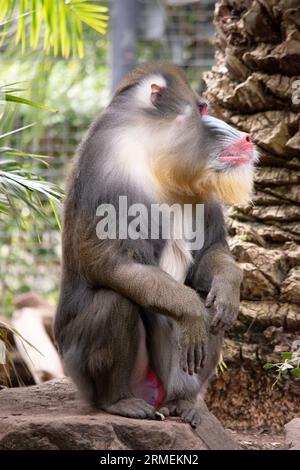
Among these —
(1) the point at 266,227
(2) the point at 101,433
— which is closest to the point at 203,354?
(2) the point at 101,433

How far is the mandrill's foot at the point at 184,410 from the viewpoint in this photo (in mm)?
3633

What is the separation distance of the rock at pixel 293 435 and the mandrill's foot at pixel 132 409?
0.58 m

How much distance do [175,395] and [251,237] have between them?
1.25 metres

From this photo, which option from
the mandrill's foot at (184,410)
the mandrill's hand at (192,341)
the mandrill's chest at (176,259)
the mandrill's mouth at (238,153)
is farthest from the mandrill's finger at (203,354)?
the mandrill's mouth at (238,153)

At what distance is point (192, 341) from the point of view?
3.54 meters

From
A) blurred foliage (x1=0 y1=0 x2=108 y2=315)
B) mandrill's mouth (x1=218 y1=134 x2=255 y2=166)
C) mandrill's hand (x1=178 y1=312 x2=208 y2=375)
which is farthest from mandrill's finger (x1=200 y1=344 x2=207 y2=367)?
blurred foliage (x1=0 y1=0 x2=108 y2=315)

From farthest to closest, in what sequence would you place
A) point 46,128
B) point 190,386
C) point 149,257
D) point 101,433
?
point 46,128, point 190,386, point 149,257, point 101,433

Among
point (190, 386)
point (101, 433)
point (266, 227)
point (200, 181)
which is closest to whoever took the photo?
point (101, 433)

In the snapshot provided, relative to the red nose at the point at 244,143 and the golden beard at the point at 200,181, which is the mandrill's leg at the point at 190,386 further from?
the red nose at the point at 244,143

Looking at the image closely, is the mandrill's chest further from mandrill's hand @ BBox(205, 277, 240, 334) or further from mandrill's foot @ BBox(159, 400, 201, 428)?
mandrill's foot @ BBox(159, 400, 201, 428)

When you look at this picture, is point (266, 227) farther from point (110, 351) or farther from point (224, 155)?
point (110, 351)

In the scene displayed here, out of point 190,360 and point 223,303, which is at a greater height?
point 223,303

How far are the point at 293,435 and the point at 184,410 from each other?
48 cm

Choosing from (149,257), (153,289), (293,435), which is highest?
(149,257)
